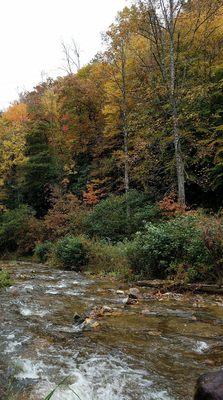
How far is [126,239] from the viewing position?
15.3 m

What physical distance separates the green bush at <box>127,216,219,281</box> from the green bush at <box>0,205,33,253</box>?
15152mm

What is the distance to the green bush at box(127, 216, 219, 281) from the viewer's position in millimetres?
9898

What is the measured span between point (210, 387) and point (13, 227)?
78.7ft

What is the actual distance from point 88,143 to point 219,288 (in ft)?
72.0

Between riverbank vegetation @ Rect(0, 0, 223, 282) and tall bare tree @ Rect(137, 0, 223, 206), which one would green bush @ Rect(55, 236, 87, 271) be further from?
tall bare tree @ Rect(137, 0, 223, 206)

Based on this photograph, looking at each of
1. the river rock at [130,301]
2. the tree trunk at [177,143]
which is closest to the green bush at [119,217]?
the tree trunk at [177,143]

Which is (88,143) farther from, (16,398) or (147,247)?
(16,398)

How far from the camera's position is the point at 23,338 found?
20.2ft

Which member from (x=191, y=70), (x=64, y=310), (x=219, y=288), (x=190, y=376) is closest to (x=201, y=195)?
(x=191, y=70)

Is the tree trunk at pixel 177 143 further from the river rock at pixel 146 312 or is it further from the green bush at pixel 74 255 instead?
the river rock at pixel 146 312

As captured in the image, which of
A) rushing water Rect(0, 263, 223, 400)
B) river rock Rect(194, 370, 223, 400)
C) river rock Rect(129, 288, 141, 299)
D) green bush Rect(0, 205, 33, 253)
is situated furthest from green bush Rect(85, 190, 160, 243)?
river rock Rect(194, 370, 223, 400)

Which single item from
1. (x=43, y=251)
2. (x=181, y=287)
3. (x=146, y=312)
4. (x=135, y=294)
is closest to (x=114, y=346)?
(x=146, y=312)

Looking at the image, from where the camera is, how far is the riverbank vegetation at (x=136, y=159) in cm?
1165

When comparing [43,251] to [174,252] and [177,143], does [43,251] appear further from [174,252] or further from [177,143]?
[174,252]
